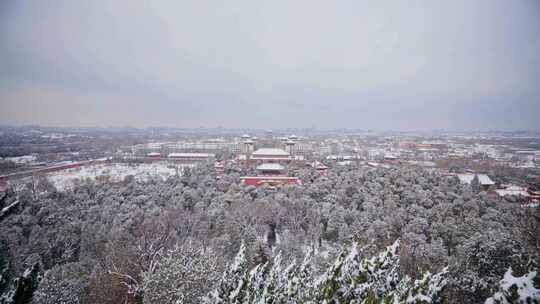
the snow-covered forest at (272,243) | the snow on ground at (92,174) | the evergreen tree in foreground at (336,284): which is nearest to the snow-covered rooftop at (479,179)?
the snow-covered forest at (272,243)

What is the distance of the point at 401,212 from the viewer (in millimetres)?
15195

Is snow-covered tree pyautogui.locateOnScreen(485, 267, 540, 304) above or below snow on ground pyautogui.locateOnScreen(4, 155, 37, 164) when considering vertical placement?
above

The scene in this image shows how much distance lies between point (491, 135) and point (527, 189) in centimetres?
1216

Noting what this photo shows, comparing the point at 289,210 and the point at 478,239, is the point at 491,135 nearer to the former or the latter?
the point at 478,239

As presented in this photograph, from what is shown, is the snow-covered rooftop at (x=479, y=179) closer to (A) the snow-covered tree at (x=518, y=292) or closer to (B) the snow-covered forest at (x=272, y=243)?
(B) the snow-covered forest at (x=272, y=243)

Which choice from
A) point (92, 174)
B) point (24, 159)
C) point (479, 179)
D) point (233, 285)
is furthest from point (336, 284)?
point (92, 174)

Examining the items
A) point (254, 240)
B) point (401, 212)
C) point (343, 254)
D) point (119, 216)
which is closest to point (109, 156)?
point (119, 216)

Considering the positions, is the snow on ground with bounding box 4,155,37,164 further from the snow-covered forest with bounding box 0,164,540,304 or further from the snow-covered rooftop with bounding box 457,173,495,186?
the snow-covered rooftop with bounding box 457,173,495,186

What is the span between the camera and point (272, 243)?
15547 mm

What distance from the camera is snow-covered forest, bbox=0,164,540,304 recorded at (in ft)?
12.6

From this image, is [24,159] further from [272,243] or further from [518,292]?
[518,292]

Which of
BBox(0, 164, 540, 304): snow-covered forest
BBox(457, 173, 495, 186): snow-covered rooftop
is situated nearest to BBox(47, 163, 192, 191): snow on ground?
BBox(0, 164, 540, 304): snow-covered forest

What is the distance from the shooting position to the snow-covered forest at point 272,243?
384 cm

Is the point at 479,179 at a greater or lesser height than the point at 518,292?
lesser
